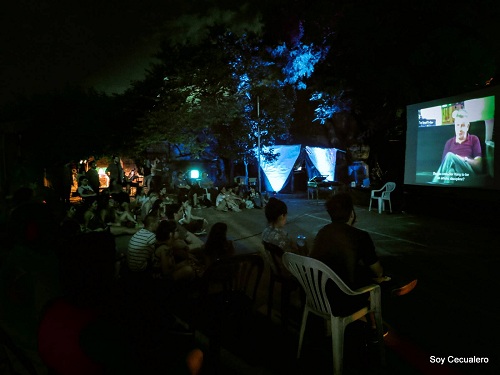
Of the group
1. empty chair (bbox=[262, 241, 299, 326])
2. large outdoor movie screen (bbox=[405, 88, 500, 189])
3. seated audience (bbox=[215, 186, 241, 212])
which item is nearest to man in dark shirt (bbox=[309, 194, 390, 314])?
empty chair (bbox=[262, 241, 299, 326])

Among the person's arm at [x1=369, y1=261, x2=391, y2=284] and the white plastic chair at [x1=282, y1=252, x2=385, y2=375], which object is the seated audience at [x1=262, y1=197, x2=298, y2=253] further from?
the person's arm at [x1=369, y1=261, x2=391, y2=284]

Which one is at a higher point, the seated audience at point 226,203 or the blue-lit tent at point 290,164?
the blue-lit tent at point 290,164

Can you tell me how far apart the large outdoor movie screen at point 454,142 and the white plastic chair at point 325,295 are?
793cm

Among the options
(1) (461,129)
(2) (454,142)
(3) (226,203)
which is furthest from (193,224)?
(1) (461,129)

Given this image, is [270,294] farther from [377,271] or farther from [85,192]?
[85,192]

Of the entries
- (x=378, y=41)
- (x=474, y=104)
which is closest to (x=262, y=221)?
(x=474, y=104)

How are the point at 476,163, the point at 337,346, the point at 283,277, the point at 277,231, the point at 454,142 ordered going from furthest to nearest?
the point at 454,142 → the point at 476,163 → the point at 277,231 → the point at 283,277 → the point at 337,346

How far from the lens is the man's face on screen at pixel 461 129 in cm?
962

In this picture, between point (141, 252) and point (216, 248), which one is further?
point (141, 252)

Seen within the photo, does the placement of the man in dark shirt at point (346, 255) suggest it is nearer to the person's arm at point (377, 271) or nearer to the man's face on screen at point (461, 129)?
the person's arm at point (377, 271)

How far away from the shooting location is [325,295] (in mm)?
2795

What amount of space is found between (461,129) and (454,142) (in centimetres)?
40

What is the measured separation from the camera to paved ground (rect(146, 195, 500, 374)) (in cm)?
305

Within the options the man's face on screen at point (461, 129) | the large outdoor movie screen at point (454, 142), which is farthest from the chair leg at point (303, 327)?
the man's face on screen at point (461, 129)
